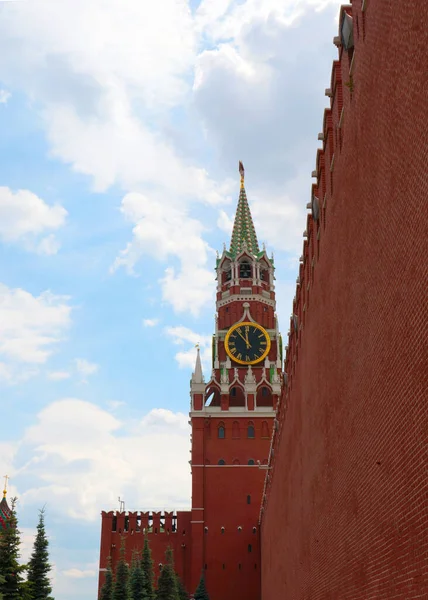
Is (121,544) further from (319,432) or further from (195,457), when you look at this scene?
(319,432)

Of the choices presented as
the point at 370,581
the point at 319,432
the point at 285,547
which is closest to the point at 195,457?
the point at 285,547

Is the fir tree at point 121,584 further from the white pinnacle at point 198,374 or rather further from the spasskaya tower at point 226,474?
the white pinnacle at point 198,374

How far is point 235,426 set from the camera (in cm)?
6219

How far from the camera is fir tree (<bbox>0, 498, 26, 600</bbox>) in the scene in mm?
31062

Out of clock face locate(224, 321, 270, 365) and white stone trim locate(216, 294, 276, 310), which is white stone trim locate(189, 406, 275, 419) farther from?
white stone trim locate(216, 294, 276, 310)

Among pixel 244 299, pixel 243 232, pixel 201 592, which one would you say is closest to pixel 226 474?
pixel 201 592

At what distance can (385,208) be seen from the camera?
9062 mm

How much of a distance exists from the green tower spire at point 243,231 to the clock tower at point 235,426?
29cm

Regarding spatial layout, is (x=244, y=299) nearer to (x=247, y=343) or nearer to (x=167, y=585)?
(x=247, y=343)

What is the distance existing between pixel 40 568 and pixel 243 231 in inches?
1783

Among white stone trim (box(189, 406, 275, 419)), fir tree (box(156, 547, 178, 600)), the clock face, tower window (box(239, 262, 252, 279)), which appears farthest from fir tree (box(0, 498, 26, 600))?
tower window (box(239, 262, 252, 279))

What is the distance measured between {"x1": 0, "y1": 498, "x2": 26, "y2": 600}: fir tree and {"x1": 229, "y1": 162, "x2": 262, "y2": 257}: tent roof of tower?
149 ft

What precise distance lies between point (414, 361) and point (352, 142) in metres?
5.11

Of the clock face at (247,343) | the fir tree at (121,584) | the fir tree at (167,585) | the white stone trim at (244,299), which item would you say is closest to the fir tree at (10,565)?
the fir tree at (121,584)
